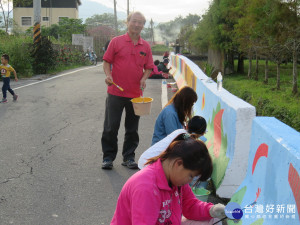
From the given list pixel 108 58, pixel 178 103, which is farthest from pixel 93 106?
pixel 178 103

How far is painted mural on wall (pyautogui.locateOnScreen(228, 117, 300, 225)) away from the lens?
2.44 meters

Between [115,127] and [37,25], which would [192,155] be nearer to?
[115,127]

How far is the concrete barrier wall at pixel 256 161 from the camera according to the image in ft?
8.21

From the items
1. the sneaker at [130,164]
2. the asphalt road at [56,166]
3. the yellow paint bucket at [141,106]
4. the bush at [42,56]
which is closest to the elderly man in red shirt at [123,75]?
the sneaker at [130,164]

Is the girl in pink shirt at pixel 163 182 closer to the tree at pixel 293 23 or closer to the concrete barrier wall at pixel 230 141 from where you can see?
the concrete barrier wall at pixel 230 141

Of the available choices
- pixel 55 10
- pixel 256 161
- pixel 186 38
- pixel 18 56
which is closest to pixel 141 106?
pixel 256 161

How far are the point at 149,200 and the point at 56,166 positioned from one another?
3.44 meters

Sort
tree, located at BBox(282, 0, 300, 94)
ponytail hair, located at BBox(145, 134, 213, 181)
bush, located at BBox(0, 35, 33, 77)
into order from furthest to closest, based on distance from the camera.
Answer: bush, located at BBox(0, 35, 33, 77) < tree, located at BBox(282, 0, 300, 94) < ponytail hair, located at BBox(145, 134, 213, 181)

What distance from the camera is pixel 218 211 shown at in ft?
9.10

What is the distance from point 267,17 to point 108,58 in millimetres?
11174

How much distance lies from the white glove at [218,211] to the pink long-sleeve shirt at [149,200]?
0.29 metres

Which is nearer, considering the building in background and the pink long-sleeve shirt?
the pink long-sleeve shirt

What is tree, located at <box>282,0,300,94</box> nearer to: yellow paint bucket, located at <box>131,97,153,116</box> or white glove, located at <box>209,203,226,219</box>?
yellow paint bucket, located at <box>131,97,153,116</box>

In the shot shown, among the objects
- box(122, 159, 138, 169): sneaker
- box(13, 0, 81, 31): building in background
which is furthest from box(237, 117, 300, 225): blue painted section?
box(13, 0, 81, 31): building in background
